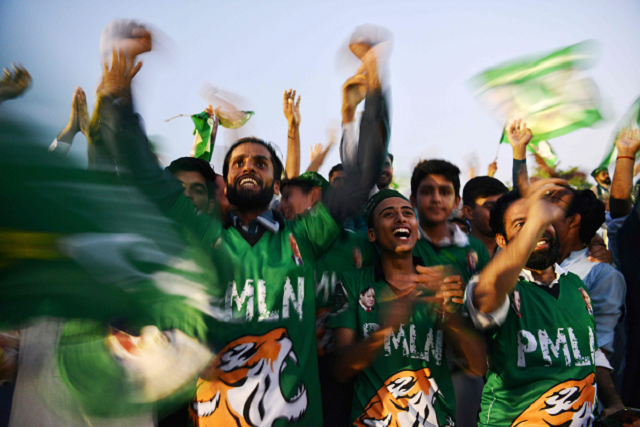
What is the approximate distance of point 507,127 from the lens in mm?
3373

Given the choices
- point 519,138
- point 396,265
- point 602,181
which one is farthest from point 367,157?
point 602,181

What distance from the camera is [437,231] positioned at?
2.95 meters

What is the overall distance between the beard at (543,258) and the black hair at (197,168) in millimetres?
1955

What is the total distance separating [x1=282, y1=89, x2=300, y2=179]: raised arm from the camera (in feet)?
13.0

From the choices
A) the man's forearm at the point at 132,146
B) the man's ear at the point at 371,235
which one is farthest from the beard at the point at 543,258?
the man's forearm at the point at 132,146

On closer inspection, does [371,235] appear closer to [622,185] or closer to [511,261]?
[511,261]

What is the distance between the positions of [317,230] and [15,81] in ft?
4.72

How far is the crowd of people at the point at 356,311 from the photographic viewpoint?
6.55 feet

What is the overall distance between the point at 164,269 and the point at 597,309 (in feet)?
8.31

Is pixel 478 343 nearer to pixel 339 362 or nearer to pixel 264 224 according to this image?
pixel 339 362

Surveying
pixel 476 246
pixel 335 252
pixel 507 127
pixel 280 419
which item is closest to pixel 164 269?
pixel 280 419

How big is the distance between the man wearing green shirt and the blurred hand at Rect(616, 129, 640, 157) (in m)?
2.11

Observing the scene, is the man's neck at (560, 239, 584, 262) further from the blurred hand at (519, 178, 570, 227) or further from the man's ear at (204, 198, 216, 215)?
the man's ear at (204, 198, 216, 215)

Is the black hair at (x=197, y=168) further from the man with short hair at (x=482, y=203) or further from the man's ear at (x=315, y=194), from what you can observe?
the man with short hair at (x=482, y=203)
